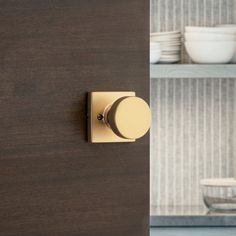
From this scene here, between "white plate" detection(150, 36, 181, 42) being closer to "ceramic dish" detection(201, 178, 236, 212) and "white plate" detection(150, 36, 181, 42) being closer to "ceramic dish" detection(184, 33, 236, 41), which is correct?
"ceramic dish" detection(184, 33, 236, 41)

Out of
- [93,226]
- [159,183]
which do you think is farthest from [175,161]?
[93,226]

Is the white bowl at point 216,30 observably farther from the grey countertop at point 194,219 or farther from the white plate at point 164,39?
the grey countertop at point 194,219

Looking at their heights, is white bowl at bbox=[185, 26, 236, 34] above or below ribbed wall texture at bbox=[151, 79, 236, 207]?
above

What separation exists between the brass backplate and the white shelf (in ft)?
5.34

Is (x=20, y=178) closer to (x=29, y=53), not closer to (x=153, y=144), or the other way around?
(x=29, y=53)

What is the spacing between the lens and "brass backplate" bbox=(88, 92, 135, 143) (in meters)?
0.41

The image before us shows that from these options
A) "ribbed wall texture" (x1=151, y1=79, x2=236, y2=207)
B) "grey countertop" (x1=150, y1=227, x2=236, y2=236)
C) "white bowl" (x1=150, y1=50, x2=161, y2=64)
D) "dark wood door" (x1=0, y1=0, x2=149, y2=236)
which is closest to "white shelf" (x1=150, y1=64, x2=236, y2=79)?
"white bowl" (x1=150, y1=50, x2=161, y2=64)

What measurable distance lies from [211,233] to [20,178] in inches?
64.1

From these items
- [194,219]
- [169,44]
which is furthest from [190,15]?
[194,219]

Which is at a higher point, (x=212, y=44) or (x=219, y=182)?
(x=212, y=44)

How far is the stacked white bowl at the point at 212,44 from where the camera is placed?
2.08m

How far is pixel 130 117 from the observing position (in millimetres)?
394

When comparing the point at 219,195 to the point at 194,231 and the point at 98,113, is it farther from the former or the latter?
the point at 98,113

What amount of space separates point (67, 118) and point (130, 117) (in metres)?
0.04
